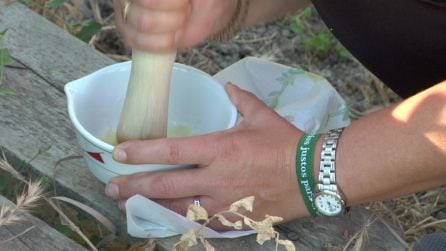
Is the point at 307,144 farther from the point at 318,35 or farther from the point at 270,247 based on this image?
the point at 318,35

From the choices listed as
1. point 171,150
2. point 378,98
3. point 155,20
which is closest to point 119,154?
point 171,150

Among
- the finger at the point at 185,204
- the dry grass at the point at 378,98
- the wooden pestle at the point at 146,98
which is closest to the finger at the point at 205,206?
the finger at the point at 185,204

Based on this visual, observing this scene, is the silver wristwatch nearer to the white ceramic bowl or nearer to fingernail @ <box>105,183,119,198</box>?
the white ceramic bowl

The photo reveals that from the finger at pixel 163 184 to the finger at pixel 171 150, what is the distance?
21 millimetres

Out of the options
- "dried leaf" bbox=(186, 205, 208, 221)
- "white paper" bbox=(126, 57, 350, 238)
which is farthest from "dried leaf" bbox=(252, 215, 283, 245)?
"white paper" bbox=(126, 57, 350, 238)

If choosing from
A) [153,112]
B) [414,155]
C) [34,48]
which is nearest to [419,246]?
[414,155]

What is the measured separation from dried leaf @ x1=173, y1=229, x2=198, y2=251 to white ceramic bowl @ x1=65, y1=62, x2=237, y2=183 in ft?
0.59

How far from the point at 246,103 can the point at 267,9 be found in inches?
14.3

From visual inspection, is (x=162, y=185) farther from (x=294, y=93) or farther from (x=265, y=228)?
(x=294, y=93)

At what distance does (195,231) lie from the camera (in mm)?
1252

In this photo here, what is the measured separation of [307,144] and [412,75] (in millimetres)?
370

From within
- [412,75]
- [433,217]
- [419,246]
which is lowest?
[433,217]

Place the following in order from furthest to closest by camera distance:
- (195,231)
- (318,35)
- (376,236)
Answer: (318,35) < (376,236) < (195,231)

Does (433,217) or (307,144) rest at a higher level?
(307,144)
